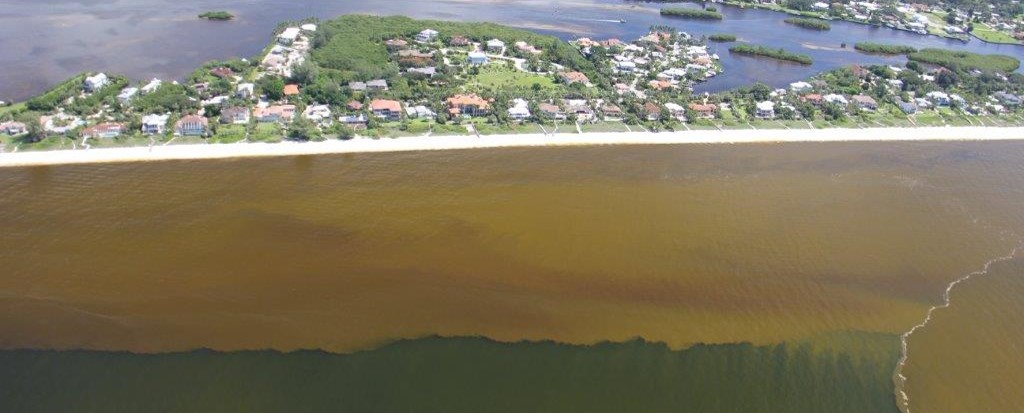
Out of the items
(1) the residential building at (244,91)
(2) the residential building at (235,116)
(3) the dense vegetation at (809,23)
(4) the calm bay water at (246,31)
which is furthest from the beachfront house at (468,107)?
(3) the dense vegetation at (809,23)

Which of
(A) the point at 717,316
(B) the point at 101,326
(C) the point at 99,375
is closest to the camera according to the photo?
(C) the point at 99,375

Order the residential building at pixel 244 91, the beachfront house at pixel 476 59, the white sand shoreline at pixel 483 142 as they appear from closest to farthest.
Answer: the white sand shoreline at pixel 483 142
the residential building at pixel 244 91
the beachfront house at pixel 476 59

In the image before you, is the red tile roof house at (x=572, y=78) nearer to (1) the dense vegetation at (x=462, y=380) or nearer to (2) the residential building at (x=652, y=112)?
(2) the residential building at (x=652, y=112)

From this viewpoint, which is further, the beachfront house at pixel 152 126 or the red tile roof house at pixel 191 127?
the red tile roof house at pixel 191 127

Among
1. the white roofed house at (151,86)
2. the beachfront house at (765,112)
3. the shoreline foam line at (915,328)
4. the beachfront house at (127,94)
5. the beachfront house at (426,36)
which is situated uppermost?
the beachfront house at (426,36)

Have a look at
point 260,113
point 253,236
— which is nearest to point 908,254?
→ point 253,236

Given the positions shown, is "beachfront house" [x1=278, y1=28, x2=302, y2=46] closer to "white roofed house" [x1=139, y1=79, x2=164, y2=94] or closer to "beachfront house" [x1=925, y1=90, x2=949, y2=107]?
"white roofed house" [x1=139, y1=79, x2=164, y2=94]

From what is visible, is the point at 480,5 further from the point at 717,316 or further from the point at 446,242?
the point at 717,316
